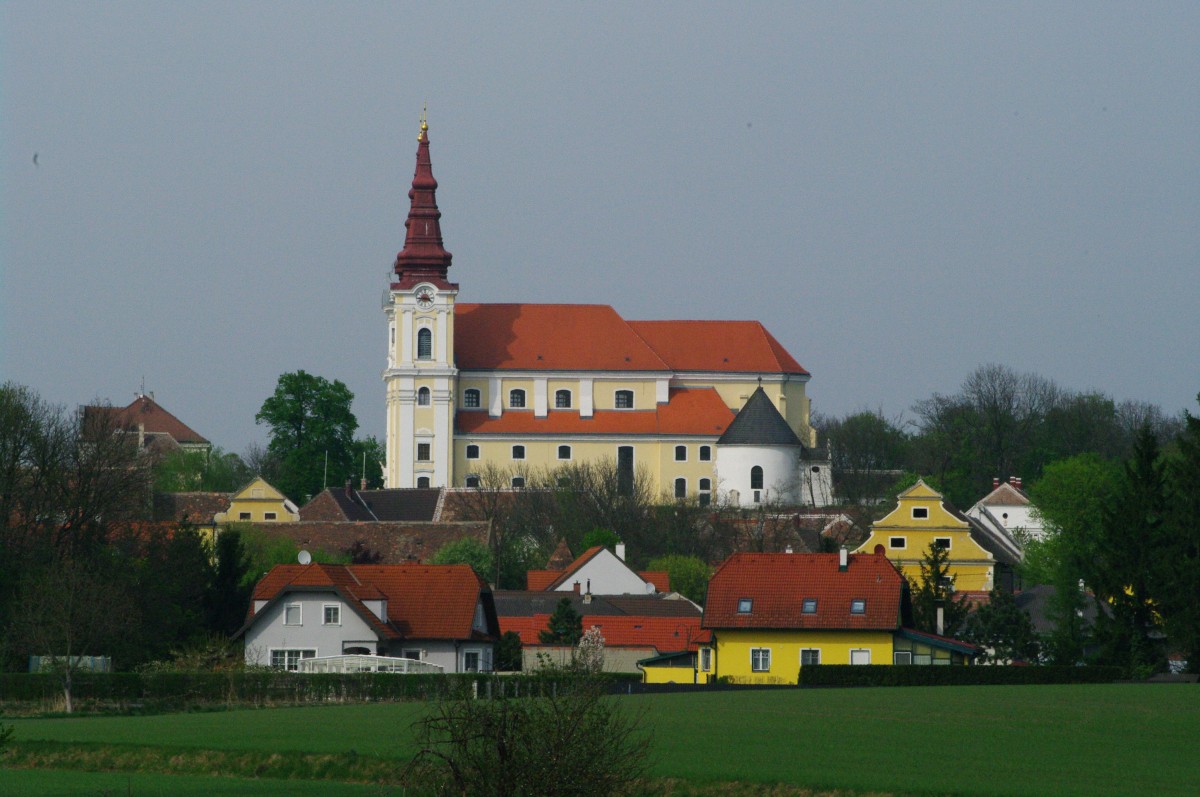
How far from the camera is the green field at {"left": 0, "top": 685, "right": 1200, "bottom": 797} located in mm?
24125

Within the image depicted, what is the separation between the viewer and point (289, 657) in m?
48.8

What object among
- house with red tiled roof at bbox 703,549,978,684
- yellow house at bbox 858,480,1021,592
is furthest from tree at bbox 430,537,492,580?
house with red tiled roof at bbox 703,549,978,684

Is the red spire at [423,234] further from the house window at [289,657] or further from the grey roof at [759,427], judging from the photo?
the house window at [289,657]

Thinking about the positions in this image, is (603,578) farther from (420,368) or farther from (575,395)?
(575,395)

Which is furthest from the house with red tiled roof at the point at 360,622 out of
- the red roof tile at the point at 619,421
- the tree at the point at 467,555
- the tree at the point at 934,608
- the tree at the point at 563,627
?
the red roof tile at the point at 619,421

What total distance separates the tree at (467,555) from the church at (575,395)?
2929 centimetres

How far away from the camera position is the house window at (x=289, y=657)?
158 ft

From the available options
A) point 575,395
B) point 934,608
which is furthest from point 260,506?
point 934,608

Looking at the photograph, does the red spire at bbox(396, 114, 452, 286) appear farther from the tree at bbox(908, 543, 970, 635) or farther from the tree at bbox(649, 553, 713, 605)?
the tree at bbox(908, 543, 970, 635)

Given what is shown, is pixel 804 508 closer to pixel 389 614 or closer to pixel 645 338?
pixel 645 338

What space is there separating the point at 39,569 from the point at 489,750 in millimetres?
32069

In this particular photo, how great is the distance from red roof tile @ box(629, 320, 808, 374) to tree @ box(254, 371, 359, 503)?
16.8 meters

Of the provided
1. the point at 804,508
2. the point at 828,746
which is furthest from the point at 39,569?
the point at 804,508

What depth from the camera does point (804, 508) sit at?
98.1 m
